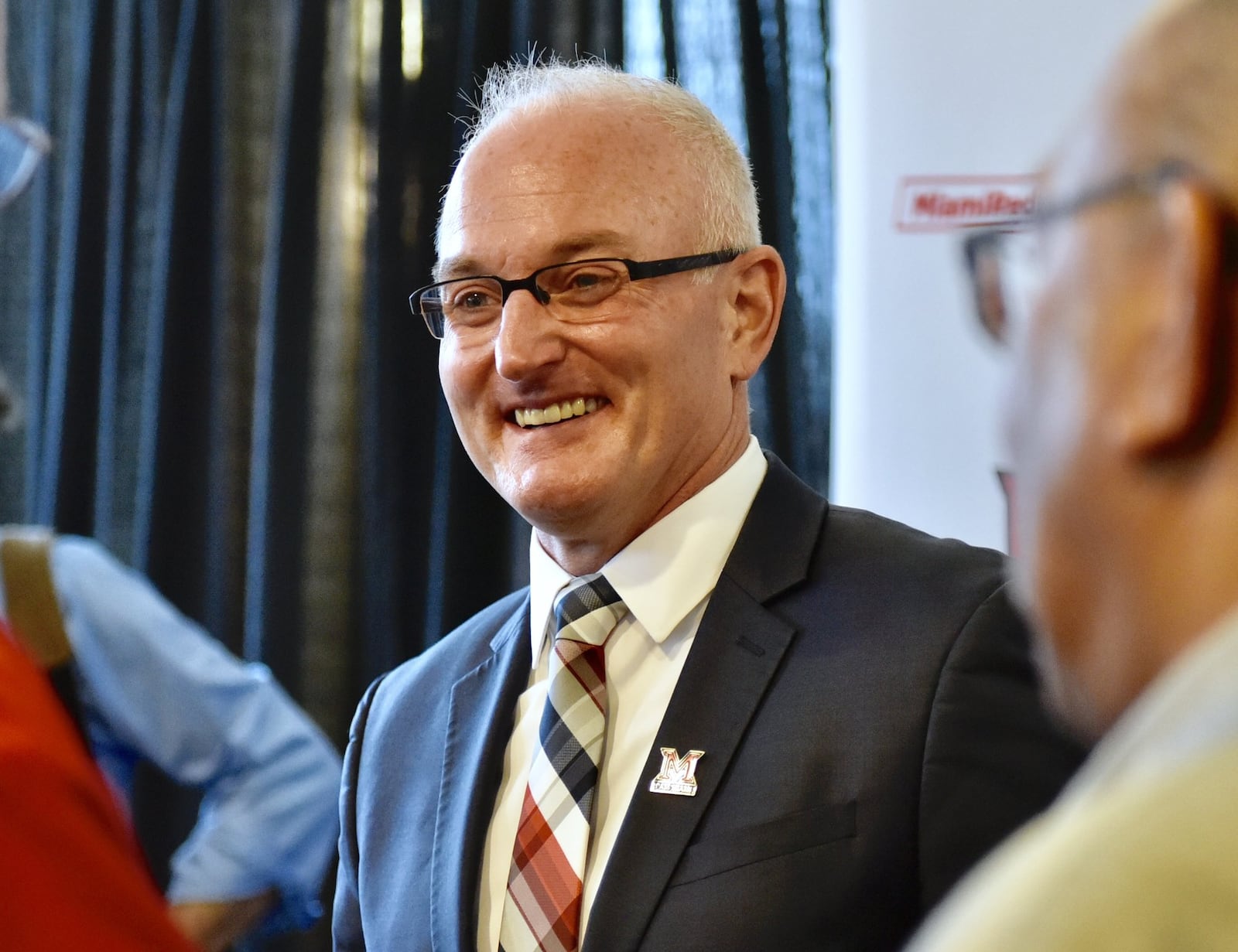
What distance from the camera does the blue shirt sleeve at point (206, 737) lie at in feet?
5.60

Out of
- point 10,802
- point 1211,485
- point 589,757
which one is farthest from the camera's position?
point 589,757

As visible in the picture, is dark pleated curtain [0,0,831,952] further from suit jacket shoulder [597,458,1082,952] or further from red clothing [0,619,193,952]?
red clothing [0,619,193,952]

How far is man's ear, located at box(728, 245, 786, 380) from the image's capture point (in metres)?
1.69

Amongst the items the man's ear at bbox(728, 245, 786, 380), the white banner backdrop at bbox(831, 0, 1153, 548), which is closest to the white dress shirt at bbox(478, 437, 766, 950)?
the man's ear at bbox(728, 245, 786, 380)

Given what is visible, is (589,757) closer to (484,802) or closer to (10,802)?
(484,802)

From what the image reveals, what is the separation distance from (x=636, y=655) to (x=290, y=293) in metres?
1.91

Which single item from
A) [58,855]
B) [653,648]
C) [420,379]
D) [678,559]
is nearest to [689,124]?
[678,559]

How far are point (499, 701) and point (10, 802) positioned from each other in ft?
2.84

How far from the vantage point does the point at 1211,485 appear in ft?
1.72

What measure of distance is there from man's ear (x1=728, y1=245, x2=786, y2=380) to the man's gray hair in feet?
0.09

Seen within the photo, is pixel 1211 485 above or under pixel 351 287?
under

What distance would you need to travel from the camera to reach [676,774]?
1390 mm

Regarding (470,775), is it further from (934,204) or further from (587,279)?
(934,204)

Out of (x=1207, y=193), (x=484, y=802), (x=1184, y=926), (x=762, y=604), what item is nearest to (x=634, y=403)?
(x=762, y=604)
